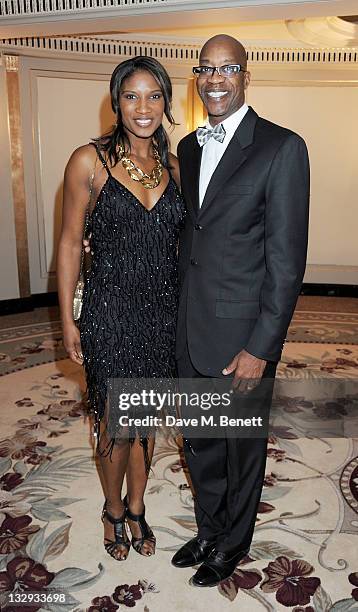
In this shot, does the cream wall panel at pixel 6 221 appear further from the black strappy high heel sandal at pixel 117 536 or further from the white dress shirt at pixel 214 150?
the white dress shirt at pixel 214 150

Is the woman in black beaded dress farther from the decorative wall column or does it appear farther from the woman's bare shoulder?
the decorative wall column

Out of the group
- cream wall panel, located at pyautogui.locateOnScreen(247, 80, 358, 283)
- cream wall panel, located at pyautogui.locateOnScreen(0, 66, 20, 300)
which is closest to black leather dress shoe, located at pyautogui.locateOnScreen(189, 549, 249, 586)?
cream wall panel, located at pyautogui.locateOnScreen(0, 66, 20, 300)

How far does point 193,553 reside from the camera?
212cm

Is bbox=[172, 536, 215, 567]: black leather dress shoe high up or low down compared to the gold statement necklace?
down

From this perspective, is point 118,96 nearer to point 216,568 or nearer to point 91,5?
point 216,568

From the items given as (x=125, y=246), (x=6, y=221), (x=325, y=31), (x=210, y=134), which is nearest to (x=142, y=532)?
(x=125, y=246)

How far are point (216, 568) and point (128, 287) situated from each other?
3.52 feet

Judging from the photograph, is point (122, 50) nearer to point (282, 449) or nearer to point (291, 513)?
point (282, 449)

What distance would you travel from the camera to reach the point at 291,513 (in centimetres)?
245

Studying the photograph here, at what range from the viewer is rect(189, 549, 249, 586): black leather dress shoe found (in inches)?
79.0

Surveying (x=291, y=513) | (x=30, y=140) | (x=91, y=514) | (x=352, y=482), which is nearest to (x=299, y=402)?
(x=352, y=482)

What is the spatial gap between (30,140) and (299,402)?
12.5 feet

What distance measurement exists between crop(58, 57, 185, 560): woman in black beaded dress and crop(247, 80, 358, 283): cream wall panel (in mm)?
4554

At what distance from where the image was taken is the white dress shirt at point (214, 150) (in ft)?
5.76
